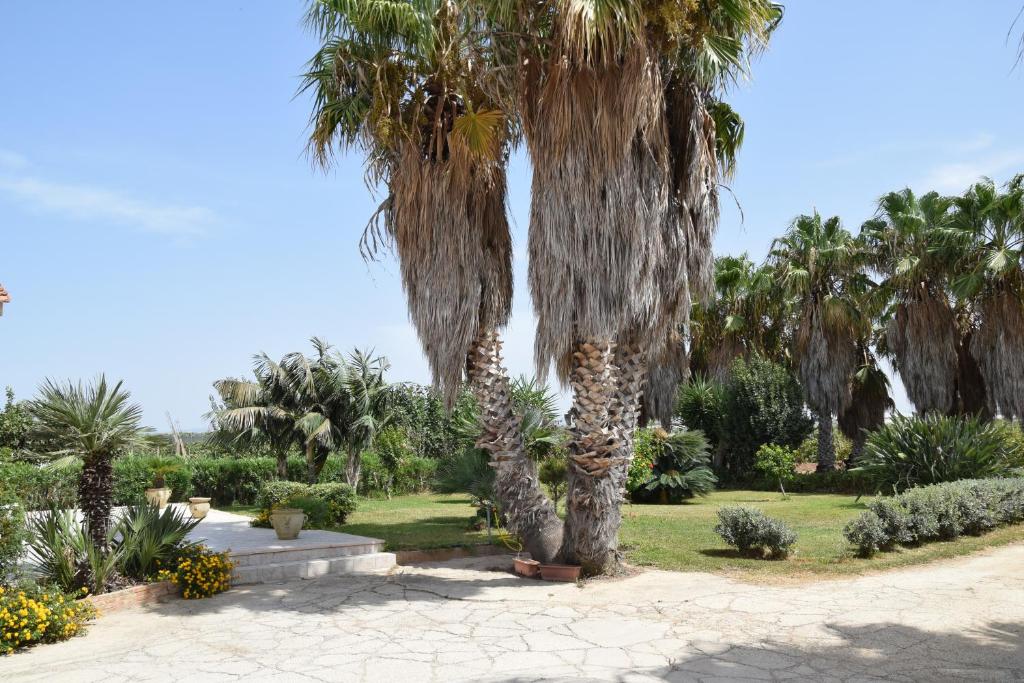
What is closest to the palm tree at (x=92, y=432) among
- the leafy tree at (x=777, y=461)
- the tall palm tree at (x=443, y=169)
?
the tall palm tree at (x=443, y=169)

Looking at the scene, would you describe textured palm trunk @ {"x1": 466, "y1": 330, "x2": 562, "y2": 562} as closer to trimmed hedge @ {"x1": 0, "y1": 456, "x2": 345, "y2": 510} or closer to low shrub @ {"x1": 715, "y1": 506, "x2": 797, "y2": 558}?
low shrub @ {"x1": 715, "y1": 506, "x2": 797, "y2": 558}

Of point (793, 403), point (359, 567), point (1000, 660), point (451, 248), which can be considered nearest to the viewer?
point (1000, 660)

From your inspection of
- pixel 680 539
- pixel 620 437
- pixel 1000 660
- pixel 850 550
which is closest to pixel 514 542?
pixel 680 539

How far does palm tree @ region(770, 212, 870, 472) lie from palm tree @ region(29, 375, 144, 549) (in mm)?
22367

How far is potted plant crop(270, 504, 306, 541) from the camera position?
1242 cm

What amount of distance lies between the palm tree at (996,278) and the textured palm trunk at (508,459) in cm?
1682

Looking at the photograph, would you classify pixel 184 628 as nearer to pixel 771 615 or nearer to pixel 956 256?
pixel 771 615

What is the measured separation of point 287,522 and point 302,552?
0.99 m

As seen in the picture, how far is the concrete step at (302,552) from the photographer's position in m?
11.0

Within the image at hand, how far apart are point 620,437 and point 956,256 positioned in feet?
57.3

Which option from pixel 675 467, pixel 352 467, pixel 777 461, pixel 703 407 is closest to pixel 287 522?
pixel 352 467

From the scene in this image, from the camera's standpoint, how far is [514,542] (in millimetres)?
13445

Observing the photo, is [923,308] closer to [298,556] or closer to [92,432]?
[298,556]

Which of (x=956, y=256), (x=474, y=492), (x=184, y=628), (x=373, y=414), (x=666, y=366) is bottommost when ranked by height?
(x=184, y=628)
